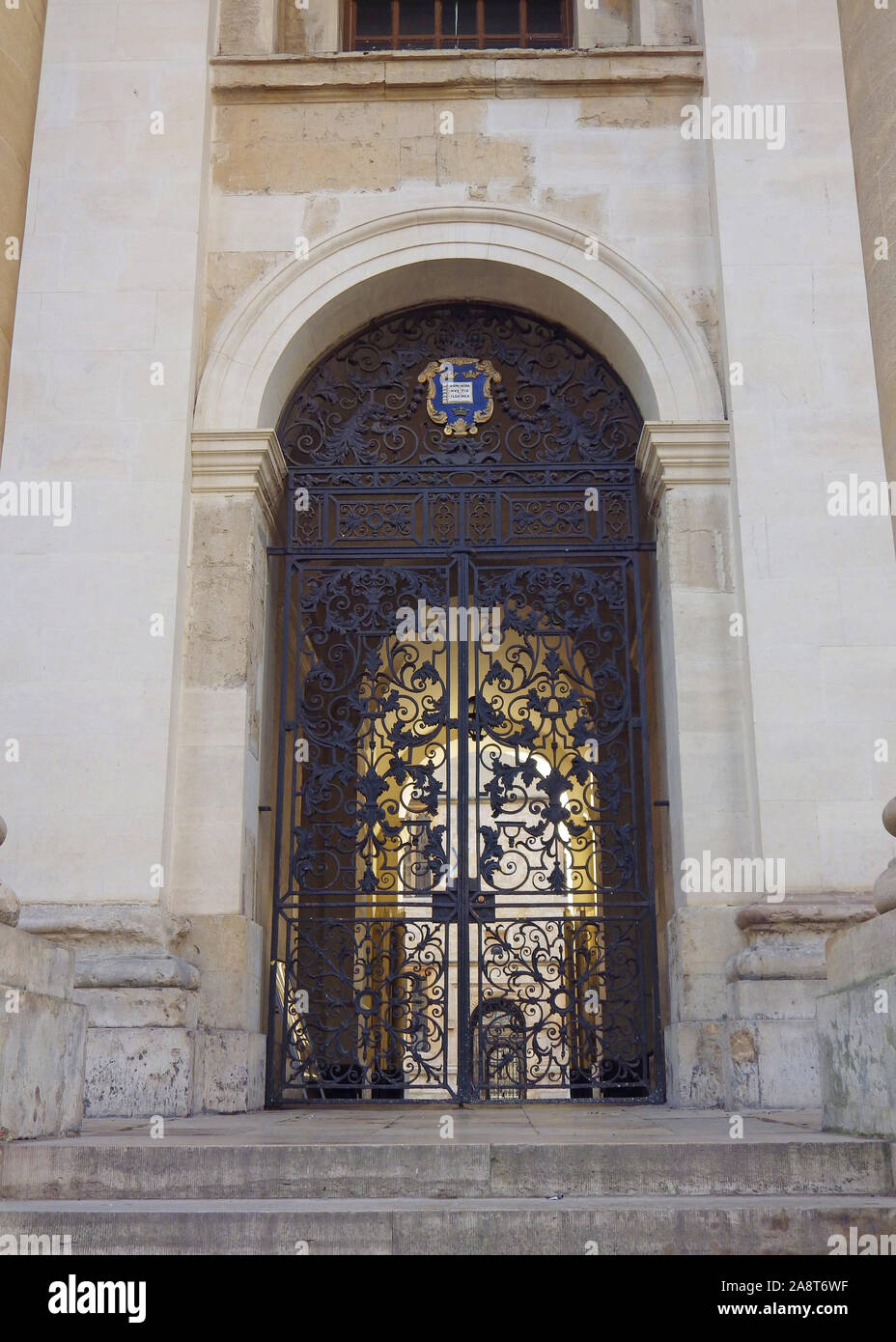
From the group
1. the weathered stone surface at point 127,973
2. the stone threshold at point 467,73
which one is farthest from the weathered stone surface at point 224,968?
the stone threshold at point 467,73

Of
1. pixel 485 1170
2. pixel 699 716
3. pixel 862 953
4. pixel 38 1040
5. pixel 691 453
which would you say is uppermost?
pixel 691 453

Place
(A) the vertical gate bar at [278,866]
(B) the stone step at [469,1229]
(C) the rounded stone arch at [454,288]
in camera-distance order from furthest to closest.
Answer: (C) the rounded stone arch at [454,288] → (A) the vertical gate bar at [278,866] → (B) the stone step at [469,1229]

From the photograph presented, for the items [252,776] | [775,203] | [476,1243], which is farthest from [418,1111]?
[775,203]

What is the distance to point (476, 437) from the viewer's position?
32.2 ft

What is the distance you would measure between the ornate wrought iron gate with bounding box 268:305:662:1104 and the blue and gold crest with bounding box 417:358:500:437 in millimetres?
21

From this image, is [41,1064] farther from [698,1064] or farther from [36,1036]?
[698,1064]

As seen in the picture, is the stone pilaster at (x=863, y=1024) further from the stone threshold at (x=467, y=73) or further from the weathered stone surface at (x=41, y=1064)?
the stone threshold at (x=467, y=73)

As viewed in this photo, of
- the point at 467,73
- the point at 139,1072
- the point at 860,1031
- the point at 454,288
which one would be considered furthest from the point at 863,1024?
the point at 467,73

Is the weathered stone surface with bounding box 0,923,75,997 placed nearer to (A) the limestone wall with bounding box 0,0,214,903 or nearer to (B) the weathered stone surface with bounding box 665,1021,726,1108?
(A) the limestone wall with bounding box 0,0,214,903

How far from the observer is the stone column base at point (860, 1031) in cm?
478

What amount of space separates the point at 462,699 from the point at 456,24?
19.1 feet

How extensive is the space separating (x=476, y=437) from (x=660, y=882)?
11.5 ft

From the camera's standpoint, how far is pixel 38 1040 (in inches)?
202

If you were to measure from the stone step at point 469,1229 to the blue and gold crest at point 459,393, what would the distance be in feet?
22.3
